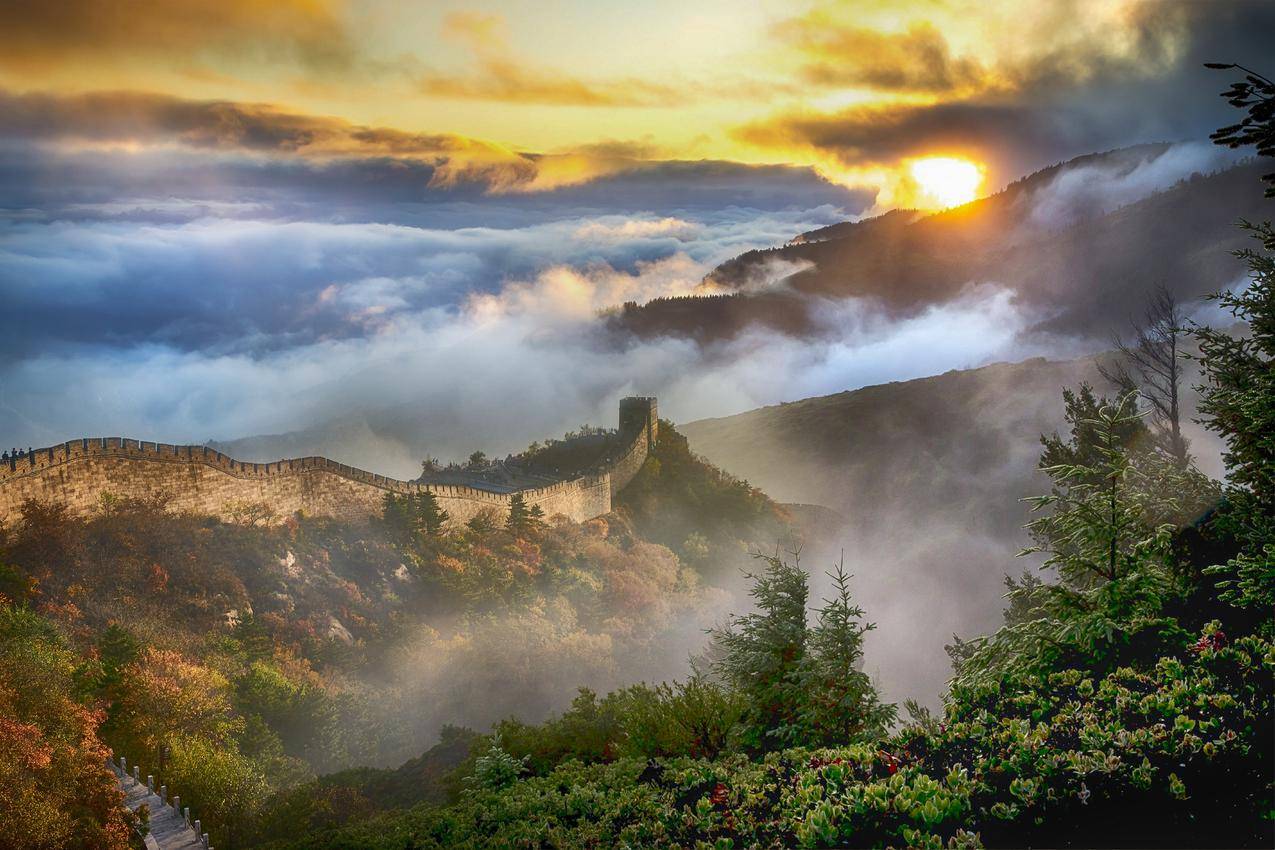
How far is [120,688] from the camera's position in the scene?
74.3 ft

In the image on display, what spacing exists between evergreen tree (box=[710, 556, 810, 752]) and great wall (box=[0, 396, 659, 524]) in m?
24.0

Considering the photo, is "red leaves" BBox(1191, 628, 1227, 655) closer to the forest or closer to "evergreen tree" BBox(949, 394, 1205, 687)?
the forest

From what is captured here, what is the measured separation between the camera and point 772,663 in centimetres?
1477

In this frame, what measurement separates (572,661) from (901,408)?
3016 inches

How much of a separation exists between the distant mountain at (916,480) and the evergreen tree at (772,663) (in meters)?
37.9

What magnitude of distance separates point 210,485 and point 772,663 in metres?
26.4

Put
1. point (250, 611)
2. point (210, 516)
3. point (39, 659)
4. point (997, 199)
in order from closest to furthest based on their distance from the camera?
point (39, 659)
point (250, 611)
point (210, 516)
point (997, 199)

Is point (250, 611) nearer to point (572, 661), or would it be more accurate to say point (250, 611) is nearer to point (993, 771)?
point (572, 661)

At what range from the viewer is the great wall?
27375mm

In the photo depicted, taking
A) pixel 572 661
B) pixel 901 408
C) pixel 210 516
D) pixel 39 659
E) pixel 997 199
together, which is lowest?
pixel 572 661

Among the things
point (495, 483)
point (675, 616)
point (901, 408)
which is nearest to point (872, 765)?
point (675, 616)

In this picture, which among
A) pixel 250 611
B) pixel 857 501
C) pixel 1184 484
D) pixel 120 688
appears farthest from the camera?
pixel 857 501

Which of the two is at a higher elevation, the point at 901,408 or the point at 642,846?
the point at 901,408

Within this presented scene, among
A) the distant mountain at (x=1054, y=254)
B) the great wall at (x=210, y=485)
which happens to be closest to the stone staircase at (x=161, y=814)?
the great wall at (x=210, y=485)
